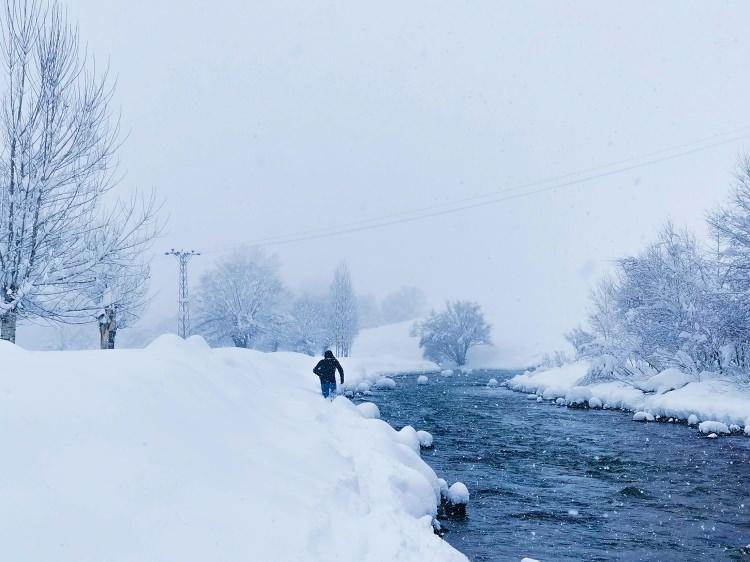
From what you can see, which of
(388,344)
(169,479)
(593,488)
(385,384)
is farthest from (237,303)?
(169,479)

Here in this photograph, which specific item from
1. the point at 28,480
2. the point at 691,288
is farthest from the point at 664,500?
the point at 691,288

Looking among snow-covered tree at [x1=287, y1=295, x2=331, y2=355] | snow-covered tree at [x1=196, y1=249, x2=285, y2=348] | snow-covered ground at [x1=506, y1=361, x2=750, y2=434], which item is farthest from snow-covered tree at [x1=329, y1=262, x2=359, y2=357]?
snow-covered ground at [x1=506, y1=361, x2=750, y2=434]

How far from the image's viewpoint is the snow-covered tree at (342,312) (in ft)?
231

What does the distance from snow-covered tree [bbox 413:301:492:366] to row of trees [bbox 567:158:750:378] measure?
4176 centimetres

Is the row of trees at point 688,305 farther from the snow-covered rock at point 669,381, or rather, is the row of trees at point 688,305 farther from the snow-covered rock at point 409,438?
the snow-covered rock at point 409,438

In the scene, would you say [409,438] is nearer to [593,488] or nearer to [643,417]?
[593,488]

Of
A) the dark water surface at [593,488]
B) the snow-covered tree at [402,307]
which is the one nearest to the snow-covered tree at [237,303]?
the dark water surface at [593,488]

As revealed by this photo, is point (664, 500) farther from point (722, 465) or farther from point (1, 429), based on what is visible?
point (1, 429)

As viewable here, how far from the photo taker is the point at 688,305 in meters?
24.8

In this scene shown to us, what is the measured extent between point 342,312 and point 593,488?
59.8 meters

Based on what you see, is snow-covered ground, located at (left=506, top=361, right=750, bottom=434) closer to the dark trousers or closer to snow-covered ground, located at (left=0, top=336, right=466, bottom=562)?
the dark trousers

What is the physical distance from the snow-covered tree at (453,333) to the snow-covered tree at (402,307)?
46520 millimetres

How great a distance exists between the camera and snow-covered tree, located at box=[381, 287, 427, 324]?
Result: 124 metres

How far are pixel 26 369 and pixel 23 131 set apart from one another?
8415 mm
